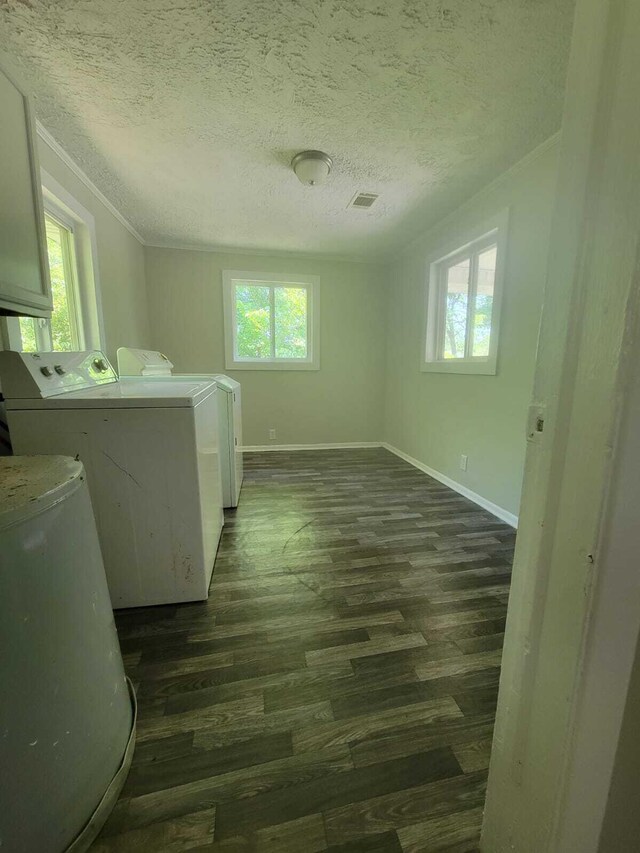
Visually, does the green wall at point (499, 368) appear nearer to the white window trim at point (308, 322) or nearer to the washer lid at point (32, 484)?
the white window trim at point (308, 322)

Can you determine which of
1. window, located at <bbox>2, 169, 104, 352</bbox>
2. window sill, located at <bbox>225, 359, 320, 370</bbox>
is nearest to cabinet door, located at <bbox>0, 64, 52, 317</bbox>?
window, located at <bbox>2, 169, 104, 352</bbox>

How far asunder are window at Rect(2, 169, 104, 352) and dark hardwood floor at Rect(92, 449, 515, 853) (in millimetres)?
1721

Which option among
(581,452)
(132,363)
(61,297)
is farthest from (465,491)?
(61,297)

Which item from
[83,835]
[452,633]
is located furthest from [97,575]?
[452,633]

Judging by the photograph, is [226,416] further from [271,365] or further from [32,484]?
[271,365]

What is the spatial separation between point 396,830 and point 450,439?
103 inches

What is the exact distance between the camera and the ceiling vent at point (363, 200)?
2547 millimetres

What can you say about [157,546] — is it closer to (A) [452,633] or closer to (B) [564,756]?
(A) [452,633]

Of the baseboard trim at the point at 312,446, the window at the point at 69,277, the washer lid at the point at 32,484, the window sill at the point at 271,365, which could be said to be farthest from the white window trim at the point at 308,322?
the washer lid at the point at 32,484

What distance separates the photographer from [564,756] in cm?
50

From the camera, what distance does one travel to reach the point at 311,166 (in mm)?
2090

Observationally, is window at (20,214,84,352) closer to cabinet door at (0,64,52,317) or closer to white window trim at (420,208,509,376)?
cabinet door at (0,64,52,317)

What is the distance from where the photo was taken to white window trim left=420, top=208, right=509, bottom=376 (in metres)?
2.33

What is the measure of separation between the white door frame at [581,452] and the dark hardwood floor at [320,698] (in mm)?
400
